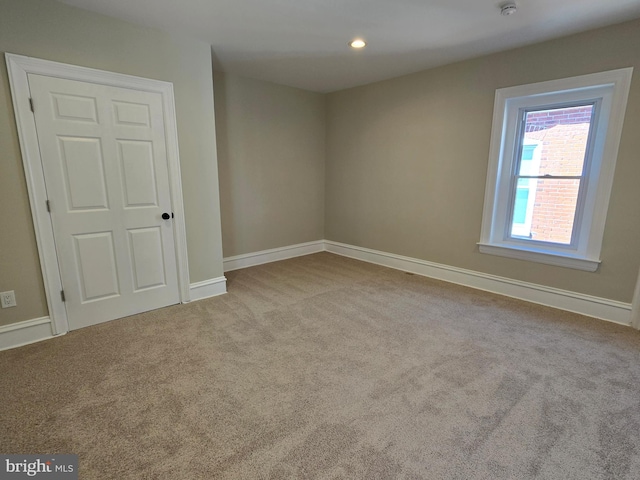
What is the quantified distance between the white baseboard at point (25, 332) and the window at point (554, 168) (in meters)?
4.26

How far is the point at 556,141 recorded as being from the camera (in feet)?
10.1

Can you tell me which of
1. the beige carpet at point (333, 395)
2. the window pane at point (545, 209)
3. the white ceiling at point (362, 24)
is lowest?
the beige carpet at point (333, 395)

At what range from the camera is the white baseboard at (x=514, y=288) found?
288 centimetres

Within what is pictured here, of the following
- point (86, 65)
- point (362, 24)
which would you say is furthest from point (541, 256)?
point (86, 65)

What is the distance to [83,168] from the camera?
8.43ft

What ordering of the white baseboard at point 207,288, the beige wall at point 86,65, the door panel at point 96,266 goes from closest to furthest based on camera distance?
the beige wall at point 86,65 < the door panel at point 96,266 < the white baseboard at point 207,288

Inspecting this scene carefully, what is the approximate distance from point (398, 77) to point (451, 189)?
1631 millimetres

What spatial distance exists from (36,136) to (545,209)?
14.8 ft

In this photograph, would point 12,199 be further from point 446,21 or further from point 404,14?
point 446,21

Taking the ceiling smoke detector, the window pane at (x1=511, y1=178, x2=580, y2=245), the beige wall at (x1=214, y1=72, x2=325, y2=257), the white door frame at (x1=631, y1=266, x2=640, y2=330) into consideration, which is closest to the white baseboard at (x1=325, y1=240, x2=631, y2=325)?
the white door frame at (x1=631, y1=266, x2=640, y2=330)

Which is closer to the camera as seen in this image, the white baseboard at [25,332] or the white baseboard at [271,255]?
the white baseboard at [25,332]

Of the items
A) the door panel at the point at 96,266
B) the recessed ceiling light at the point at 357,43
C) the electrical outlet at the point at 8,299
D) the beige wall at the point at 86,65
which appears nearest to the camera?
the beige wall at the point at 86,65

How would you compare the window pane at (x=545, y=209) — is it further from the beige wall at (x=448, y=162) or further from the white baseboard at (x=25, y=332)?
the white baseboard at (x=25, y=332)

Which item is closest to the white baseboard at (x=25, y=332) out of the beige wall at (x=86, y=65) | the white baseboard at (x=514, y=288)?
the beige wall at (x=86, y=65)
